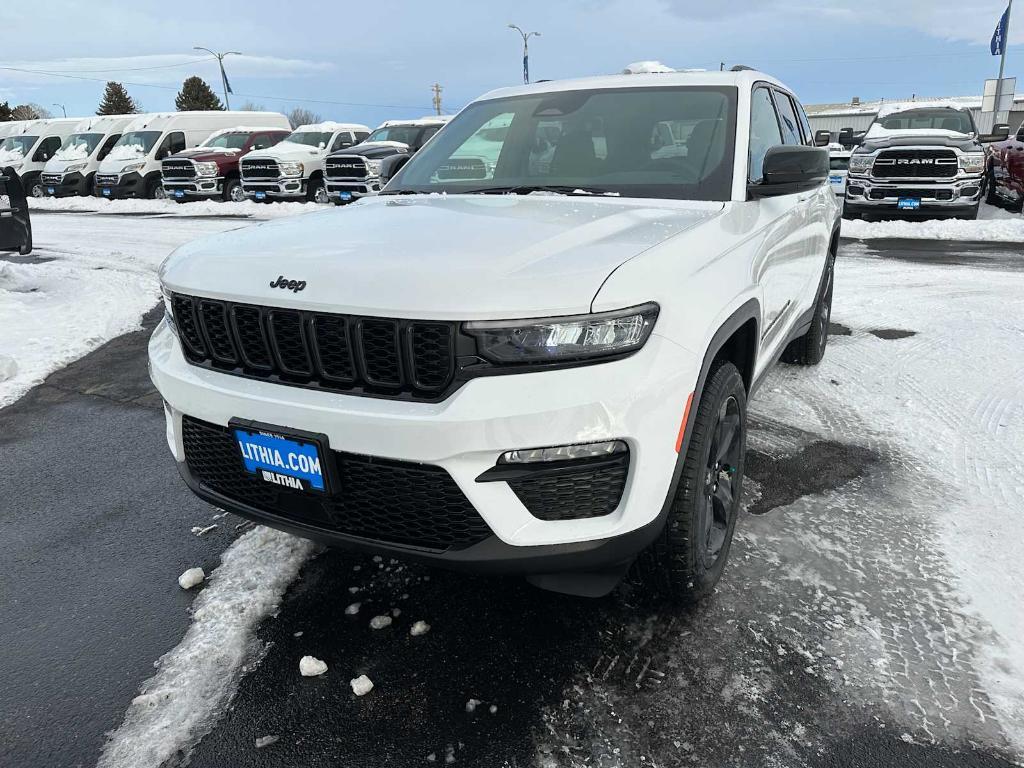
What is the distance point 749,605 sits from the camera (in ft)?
8.61

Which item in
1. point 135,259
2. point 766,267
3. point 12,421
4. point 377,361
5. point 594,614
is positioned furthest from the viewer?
point 135,259

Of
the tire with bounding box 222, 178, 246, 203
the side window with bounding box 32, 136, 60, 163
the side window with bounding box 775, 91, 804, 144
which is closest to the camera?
the side window with bounding box 775, 91, 804, 144

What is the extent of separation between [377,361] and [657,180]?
1.64m

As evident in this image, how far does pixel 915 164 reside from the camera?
12375 mm

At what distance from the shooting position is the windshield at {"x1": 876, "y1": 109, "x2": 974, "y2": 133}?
13.5 m

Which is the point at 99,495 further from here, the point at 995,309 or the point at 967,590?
the point at 995,309

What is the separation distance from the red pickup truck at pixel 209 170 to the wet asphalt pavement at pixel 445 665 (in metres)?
17.3

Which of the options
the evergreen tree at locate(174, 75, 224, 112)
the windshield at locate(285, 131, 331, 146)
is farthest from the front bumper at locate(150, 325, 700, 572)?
the evergreen tree at locate(174, 75, 224, 112)

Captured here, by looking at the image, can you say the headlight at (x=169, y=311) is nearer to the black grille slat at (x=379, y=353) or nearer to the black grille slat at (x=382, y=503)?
the black grille slat at (x=382, y=503)

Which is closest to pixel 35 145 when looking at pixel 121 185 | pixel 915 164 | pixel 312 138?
pixel 121 185

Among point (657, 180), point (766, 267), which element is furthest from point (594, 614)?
point (657, 180)

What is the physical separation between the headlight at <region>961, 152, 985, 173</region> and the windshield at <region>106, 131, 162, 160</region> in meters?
20.0

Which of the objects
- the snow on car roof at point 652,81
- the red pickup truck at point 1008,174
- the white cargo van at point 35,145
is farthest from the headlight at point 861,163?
the white cargo van at point 35,145

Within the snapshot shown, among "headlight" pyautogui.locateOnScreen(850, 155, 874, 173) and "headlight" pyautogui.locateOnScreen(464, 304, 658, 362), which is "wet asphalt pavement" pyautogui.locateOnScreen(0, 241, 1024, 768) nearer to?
"headlight" pyautogui.locateOnScreen(464, 304, 658, 362)
